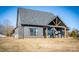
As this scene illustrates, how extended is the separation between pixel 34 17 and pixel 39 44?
17.3 inches

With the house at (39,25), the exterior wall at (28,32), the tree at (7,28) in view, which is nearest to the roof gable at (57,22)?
the house at (39,25)

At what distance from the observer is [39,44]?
246 cm

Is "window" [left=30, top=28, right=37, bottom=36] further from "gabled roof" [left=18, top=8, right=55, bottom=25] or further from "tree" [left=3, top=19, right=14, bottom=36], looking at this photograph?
"tree" [left=3, top=19, right=14, bottom=36]

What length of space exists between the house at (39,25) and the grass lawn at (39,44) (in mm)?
72

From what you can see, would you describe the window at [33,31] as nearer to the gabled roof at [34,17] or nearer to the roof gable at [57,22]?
the gabled roof at [34,17]

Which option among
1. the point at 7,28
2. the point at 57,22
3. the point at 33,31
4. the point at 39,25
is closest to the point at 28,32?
the point at 33,31

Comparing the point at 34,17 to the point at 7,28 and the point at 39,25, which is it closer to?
the point at 39,25

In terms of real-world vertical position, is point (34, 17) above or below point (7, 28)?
above

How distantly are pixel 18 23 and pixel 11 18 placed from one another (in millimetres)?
135

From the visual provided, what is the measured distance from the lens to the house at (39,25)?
96.3 inches

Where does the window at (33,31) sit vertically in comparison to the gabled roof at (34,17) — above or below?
below

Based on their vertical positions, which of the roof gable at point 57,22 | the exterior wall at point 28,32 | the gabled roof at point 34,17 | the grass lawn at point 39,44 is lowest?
the grass lawn at point 39,44
